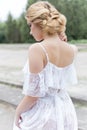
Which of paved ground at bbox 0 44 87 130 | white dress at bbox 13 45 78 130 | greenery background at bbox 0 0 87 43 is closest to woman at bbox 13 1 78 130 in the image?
white dress at bbox 13 45 78 130

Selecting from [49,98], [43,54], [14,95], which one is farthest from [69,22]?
[43,54]

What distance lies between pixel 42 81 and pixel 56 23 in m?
0.35

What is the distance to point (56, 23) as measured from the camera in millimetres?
2270

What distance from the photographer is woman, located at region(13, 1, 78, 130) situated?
225 centimetres

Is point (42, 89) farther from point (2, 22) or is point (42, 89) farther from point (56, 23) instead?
point (2, 22)

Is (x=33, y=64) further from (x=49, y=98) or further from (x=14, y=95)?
(x=14, y=95)

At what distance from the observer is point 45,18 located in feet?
7.38

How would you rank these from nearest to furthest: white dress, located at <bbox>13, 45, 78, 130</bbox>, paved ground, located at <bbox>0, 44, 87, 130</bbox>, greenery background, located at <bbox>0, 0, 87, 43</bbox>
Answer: white dress, located at <bbox>13, 45, 78, 130</bbox> → paved ground, located at <bbox>0, 44, 87, 130</bbox> → greenery background, located at <bbox>0, 0, 87, 43</bbox>

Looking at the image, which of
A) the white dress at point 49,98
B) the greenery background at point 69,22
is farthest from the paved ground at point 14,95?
the greenery background at point 69,22

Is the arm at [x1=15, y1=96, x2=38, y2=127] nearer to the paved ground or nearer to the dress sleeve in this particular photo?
the dress sleeve

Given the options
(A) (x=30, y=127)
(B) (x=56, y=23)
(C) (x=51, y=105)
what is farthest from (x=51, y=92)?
(B) (x=56, y=23)

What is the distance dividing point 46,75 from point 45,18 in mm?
333

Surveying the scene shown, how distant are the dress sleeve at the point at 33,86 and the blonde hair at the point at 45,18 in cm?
27

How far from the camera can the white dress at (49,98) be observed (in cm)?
231
